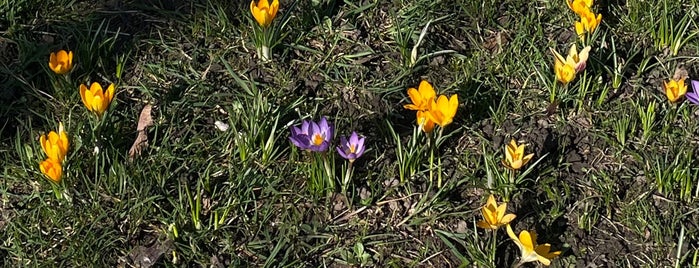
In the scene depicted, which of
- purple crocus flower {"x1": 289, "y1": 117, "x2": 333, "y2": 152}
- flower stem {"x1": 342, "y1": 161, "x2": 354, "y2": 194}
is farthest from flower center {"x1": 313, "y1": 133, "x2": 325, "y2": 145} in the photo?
flower stem {"x1": 342, "y1": 161, "x2": 354, "y2": 194}

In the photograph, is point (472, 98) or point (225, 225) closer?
point (225, 225)

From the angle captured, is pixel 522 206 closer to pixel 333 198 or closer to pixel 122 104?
pixel 333 198

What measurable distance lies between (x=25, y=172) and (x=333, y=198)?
2.70 feet

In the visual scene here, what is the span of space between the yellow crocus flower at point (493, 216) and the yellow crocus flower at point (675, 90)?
65 centimetres

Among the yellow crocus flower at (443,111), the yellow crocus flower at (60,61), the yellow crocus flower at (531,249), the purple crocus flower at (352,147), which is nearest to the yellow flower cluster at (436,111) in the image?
the yellow crocus flower at (443,111)

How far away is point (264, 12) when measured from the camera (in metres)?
2.56

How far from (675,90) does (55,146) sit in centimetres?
166

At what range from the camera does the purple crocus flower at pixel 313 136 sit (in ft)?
7.33

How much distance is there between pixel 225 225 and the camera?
7.63 ft

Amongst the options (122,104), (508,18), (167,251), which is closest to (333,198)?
(167,251)

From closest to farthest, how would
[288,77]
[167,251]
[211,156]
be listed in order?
[167,251], [211,156], [288,77]

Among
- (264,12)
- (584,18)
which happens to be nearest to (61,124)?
(264,12)

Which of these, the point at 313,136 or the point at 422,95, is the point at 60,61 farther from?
the point at 422,95

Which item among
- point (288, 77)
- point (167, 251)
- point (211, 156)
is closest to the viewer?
point (167, 251)
